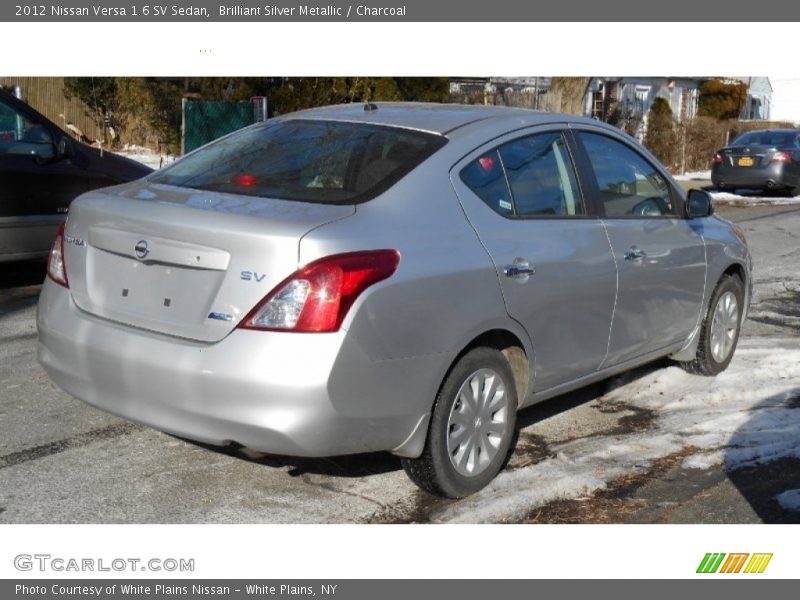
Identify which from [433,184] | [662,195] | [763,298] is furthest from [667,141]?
[433,184]

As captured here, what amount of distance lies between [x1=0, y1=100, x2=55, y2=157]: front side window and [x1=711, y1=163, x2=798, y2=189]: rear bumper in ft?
52.7

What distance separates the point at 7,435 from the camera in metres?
5.48

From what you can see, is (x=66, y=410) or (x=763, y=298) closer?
(x=66, y=410)

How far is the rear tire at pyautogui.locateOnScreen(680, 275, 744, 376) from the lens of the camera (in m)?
6.68

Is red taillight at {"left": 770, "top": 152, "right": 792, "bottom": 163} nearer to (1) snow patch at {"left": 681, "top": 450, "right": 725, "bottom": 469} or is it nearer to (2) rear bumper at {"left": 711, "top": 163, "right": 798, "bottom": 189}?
(2) rear bumper at {"left": 711, "top": 163, "right": 798, "bottom": 189}

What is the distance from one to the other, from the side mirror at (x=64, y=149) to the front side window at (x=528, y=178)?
5392 millimetres

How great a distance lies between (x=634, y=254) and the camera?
566 cm

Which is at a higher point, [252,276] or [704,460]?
[252,276]

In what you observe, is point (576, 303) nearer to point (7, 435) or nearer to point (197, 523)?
point (197, 523)

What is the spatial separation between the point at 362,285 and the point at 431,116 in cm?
144

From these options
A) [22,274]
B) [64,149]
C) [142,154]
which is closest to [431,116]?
[64,149]

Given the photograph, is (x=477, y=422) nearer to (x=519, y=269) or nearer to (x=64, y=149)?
(x=519, y=269)

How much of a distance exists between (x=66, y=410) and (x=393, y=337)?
2.50 m

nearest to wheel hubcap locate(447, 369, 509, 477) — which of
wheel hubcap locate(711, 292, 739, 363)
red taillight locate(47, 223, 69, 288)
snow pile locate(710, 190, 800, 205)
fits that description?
red taillight locate(47, 223, 69, 288)
